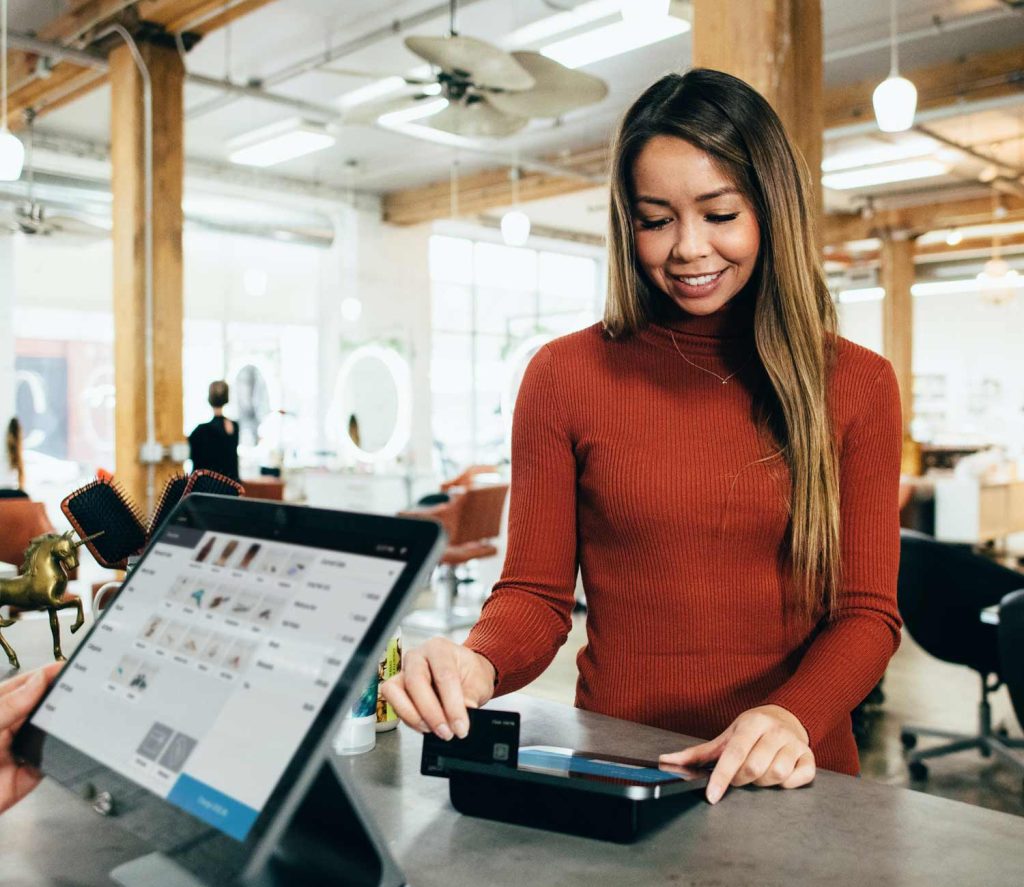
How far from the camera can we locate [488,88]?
489cm

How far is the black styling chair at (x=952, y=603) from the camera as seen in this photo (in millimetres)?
3723

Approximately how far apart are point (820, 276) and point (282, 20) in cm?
640

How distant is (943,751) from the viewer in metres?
3.88

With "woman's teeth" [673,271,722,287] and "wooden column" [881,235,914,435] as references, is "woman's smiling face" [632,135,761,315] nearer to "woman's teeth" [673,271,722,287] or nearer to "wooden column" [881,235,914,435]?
"woman's teeth" [673,271,722,287]

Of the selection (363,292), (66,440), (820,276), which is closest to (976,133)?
(363,292)

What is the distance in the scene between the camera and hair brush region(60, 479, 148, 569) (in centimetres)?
138

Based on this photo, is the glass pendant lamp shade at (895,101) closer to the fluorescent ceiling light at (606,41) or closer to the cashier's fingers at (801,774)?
the fluorescent ceiling light at (606,41)

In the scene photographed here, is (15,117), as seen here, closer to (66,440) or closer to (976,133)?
(66,440)

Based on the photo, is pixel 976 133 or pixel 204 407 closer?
pixel 976 133

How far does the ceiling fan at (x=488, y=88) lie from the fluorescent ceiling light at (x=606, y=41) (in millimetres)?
1175

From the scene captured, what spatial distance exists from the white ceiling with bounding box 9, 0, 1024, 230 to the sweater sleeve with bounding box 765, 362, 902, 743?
4.98 metres

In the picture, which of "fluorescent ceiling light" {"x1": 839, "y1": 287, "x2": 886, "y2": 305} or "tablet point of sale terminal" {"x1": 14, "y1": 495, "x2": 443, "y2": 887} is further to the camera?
"fluorescent ceiling light" {"x1": 839, "y1": 287, "x2": 886, "y2": 305}

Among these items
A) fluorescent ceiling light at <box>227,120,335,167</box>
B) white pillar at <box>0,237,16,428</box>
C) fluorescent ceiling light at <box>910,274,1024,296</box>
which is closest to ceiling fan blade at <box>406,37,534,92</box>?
fluorescent ceiling light at <box>227,120,335,167</box>

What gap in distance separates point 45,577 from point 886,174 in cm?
1047
